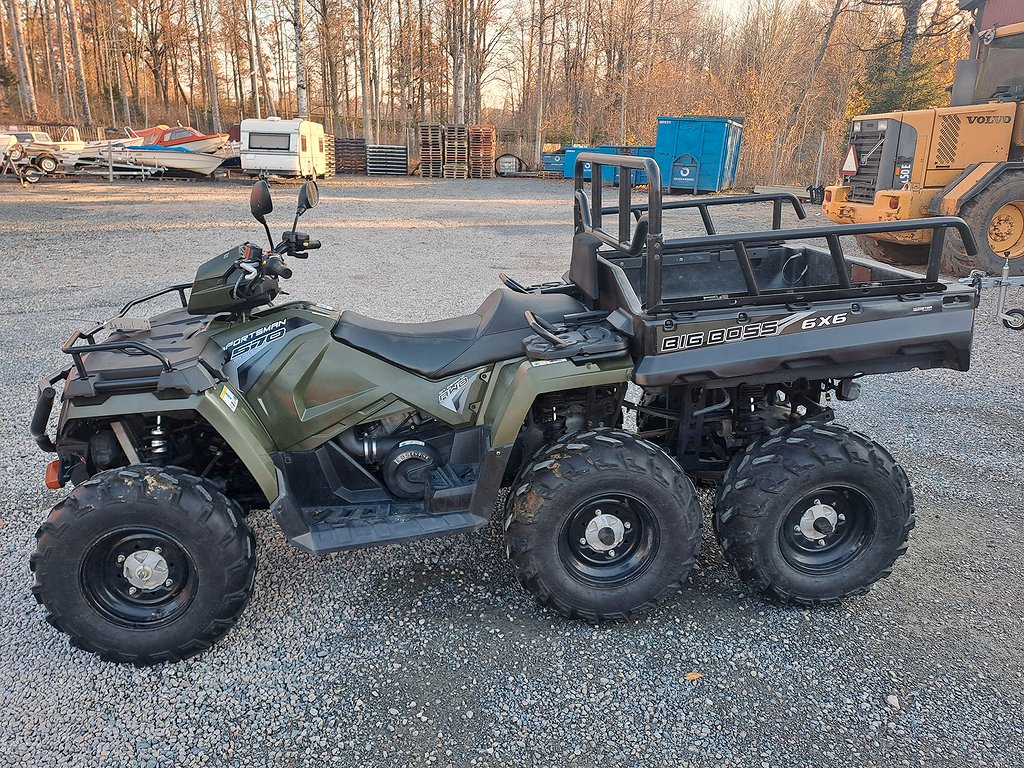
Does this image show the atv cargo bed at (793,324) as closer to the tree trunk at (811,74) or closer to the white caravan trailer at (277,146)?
the white caravan trailer at (277,146)

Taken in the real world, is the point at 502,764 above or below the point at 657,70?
below

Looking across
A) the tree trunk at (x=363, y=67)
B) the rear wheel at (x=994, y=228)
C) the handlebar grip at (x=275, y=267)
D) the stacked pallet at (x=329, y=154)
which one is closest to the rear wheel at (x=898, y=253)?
the rear wheel at (x=994, y=228)

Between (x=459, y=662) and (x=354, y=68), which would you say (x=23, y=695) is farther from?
(x=354, y=68)

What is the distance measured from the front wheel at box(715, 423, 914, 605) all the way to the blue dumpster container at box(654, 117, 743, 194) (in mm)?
19530

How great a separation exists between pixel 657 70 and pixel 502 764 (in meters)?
36.0

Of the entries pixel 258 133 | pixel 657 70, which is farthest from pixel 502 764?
pixel 657 70

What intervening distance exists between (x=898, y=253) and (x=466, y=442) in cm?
943

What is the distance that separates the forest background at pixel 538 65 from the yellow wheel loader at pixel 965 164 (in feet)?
52.0

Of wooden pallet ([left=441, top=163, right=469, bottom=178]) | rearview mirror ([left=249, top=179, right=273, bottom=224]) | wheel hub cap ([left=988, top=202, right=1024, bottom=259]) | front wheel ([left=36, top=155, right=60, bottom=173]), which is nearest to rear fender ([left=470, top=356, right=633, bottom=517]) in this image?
rearview mirror ([left=249, top=179, right=273, bottom=224])

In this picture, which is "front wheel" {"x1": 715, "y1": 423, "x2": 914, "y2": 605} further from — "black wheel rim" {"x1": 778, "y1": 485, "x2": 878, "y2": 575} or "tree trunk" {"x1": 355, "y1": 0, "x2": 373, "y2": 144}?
"tree trunk" {"x1": 355, "y1": 0, "x2": 373, "y2": 144}

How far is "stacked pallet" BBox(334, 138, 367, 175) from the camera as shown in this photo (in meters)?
29.7

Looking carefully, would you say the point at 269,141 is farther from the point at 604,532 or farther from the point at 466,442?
the point at 604,532

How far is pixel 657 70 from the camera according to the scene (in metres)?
34.2

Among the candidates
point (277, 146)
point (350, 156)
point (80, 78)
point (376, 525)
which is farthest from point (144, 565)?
point (80, 78)
